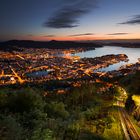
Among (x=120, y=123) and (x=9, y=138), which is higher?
(x=9, y=138)

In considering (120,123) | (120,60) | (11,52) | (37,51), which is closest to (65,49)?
(37,51)

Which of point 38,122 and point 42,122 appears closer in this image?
point 38,122

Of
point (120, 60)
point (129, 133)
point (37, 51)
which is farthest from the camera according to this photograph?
point (37, 51)

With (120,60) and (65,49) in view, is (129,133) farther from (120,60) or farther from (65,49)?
(65,49)

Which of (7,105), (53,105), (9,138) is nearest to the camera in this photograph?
(9,138)

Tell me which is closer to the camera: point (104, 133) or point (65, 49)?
point (104, 133)

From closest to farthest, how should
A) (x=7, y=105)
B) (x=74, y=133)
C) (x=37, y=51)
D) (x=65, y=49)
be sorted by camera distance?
(x=74, y=133), (x=7, y=105), (x=37, y=51), (x=65, y=49)

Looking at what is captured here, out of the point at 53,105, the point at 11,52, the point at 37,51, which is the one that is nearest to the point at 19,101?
the point at 53,105

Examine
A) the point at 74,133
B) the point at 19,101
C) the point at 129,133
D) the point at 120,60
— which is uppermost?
the point at 19,101

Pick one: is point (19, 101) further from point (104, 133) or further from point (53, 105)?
point (104, 133)
